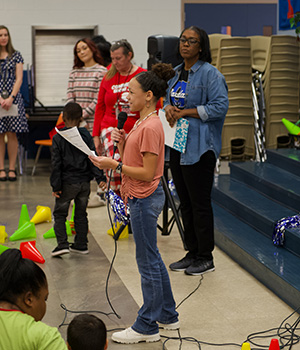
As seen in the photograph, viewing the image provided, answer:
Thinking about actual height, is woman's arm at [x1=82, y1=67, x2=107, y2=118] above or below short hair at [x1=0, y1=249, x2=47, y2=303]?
above

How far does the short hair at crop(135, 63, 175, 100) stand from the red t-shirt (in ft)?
5.91

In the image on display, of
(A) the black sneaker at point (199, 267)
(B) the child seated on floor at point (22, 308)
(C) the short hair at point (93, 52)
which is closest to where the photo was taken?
(B) the child seated on floor at point (22, 308)

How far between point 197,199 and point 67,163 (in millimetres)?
1126

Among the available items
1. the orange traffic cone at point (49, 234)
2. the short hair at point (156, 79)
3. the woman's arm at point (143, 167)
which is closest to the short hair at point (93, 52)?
the orange traffic cone at point (49, 234)

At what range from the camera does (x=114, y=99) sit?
5371mm

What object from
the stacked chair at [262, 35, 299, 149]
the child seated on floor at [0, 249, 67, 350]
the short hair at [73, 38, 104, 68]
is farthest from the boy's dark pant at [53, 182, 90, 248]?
the stacked chair at [262, 35, 299, 149]

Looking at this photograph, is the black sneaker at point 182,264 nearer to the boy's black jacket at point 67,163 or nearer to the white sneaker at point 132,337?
the boy's black jacket at point 67,163

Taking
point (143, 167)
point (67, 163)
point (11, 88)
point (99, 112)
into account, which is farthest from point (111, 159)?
point (11, 88)

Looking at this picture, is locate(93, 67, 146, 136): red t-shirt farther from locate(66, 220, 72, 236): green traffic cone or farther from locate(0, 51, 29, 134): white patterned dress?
locate(0, 51, 29, 134): white patterned dress

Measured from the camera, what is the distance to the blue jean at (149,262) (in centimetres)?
334

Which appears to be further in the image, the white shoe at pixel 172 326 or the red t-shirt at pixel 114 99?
the red t-shirt at pixel 114 99

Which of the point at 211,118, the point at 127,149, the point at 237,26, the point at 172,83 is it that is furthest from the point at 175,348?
the point at 237,26

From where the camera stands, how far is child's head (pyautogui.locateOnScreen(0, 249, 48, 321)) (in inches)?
85.3

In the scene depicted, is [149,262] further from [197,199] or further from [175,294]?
[197,199]
